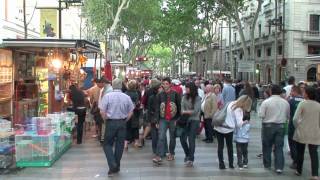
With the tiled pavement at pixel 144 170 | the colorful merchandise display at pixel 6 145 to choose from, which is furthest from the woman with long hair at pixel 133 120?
the colorful merchandise display at pixel 6 145

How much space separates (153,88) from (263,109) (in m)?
3.34

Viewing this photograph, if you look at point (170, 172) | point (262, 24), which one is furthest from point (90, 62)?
point (262, 24)

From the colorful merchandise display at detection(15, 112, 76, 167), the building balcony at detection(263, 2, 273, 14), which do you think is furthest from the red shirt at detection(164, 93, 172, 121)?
the building balcony at detection(263, 2, 273, 14)

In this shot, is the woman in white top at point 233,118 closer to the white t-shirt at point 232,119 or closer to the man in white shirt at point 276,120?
the white t-shirt at point 232,119

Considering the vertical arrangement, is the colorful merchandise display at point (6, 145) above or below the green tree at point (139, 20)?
below

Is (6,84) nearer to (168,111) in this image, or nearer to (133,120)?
(133,120)

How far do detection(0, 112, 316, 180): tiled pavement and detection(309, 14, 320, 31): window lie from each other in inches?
1725

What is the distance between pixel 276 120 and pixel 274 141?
47 centimetres

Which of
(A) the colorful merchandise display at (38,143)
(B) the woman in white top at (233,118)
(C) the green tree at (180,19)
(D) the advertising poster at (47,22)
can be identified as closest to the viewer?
(B) the woman in white top at (233,118)

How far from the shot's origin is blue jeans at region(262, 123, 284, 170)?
1002 cm

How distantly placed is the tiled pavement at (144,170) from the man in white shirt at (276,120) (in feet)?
1.28

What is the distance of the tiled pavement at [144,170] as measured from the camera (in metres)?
9.64

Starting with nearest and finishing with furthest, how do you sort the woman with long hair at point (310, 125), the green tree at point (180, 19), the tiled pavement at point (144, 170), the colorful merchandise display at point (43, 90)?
the woman with long hair at point (310, 125), the tiled pavement at point (144, 170), the colorful merchandise display at point (43, 90), the green tree at point (180, 19)

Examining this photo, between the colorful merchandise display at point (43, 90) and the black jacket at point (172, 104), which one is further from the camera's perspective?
the colorful merchandise display at point (43, 90)
